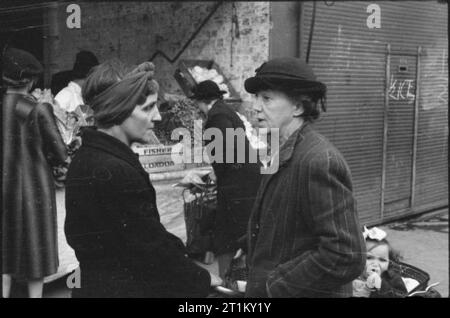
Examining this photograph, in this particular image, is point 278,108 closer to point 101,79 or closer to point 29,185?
point 101,79

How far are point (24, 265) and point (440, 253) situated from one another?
4.14m

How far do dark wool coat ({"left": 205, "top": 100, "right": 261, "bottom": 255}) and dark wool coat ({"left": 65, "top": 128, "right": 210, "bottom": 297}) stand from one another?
5.16ft

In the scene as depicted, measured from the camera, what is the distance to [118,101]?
2318 millimetres

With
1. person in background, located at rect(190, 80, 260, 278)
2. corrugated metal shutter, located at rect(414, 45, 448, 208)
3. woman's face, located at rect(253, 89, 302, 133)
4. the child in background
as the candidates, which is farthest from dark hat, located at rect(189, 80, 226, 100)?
corrugated metal shutter, located at rect(414, 45, 448, 208)

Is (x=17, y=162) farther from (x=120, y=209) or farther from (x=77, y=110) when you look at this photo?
(x=120, y=209)

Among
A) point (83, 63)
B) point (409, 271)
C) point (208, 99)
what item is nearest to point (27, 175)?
point (83, 63)

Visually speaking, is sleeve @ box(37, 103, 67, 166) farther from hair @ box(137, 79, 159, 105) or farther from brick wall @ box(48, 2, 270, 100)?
hair @ box(137, 79, 159, 105)

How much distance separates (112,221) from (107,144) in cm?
31

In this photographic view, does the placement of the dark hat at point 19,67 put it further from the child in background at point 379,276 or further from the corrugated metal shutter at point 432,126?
the corrugated metal shutter at point 432,126

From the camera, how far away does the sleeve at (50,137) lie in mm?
3242

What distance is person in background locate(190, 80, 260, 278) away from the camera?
3.92 metres

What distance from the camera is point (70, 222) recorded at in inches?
91.1

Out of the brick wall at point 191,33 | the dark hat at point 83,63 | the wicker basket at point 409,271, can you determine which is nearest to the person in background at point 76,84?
the dark hat at point 83,63

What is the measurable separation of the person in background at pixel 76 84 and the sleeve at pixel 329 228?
5.98 feet
